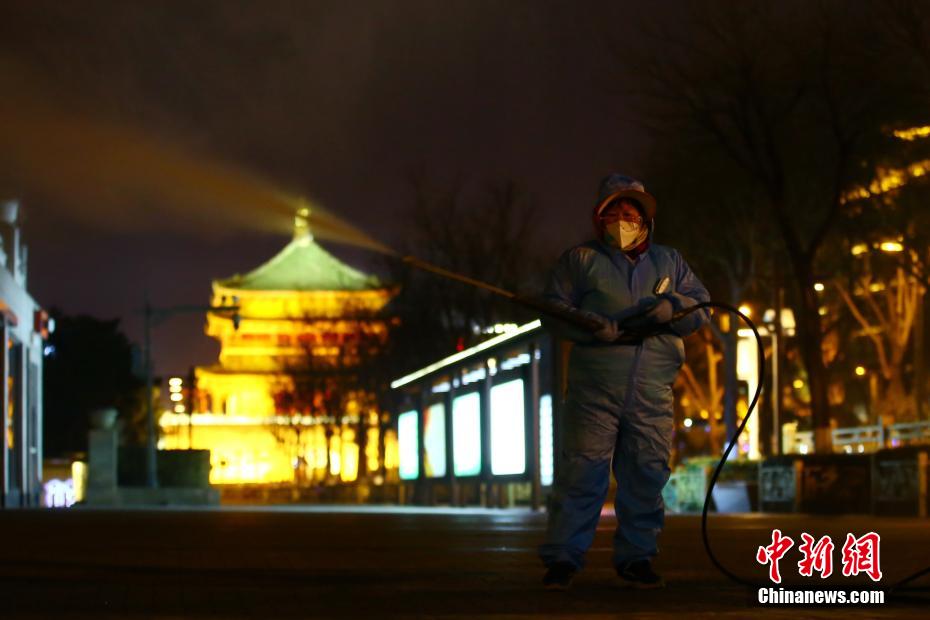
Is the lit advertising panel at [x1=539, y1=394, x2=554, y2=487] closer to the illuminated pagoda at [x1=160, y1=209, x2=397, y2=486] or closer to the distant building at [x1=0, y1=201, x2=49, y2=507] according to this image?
the distant building at [x1=0, y1=201, x2=49, y2=507]

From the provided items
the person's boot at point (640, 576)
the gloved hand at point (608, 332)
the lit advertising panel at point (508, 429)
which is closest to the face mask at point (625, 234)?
the gloved hand at point (608, 332)

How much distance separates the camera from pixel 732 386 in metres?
42.2

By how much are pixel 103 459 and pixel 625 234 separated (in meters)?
44.2

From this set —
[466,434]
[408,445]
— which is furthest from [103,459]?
[466,434]

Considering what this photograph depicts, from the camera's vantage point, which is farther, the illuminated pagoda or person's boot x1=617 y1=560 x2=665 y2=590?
the illuminated pagoda

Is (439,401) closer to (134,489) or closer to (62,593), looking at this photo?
(134,489)

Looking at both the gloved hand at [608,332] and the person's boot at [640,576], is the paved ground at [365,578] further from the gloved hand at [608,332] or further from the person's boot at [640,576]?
the gloved hand at [608,332]

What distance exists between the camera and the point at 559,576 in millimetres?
6898

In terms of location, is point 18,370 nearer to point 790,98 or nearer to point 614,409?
point 790,98

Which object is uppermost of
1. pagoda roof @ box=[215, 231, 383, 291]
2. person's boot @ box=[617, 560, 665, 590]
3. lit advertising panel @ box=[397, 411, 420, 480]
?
pagoda roof @ box=[215, 231, 383, 291]

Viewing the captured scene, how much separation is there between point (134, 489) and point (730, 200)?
17.9 meters

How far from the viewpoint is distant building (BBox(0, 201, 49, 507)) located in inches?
2372

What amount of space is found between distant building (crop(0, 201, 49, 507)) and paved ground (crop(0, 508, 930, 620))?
157ft

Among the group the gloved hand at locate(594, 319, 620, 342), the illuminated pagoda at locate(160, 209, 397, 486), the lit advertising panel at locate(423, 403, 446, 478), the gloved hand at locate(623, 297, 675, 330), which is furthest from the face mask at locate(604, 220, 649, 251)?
the illuminated pagoda at locate(160, 209, 397, 486)
